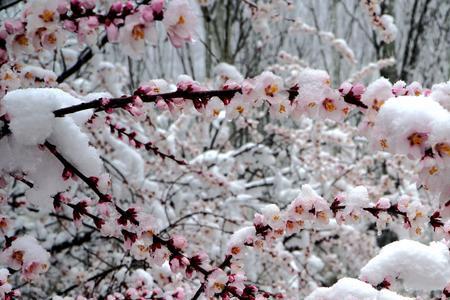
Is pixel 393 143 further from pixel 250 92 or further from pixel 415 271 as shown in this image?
pixel 415 271

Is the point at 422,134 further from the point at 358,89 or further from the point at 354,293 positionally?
the point at 354,293

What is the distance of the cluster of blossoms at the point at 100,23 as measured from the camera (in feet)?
3.33

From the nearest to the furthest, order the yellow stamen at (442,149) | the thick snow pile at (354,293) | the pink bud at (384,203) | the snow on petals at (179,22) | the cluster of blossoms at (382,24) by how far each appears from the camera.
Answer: the yellow stamen at (442,149) < the snow on petals at (179,22) < the thick snow pile at (354,293) < the pink bud at (384,203) < the cluster of blossoms at (382,24)

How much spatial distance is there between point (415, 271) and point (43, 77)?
1685mm

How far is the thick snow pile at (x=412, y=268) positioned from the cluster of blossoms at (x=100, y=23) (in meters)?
1.08

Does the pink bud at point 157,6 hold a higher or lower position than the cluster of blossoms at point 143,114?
higher

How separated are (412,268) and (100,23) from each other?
132cm

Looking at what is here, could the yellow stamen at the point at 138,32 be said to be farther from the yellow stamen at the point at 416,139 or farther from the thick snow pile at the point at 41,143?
the yellow stamen at the point at 416,139

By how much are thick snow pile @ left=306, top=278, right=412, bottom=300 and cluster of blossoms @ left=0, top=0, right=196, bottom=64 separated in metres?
0.92

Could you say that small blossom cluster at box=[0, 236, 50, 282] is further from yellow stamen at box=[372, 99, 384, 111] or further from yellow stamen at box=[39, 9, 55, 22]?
yellow stamen at box=[372, 99, 384, 111]

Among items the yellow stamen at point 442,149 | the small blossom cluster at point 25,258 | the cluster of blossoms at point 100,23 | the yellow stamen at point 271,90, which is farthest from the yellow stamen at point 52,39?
the yellow stamen at point 442,149

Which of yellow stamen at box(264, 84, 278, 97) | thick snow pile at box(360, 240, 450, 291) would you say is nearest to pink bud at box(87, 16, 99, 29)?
yellow stamen at box(264, 84, 278, 97)

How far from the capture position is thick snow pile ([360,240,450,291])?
166cm

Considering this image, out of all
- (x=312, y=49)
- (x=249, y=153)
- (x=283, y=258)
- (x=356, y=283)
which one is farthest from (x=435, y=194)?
(x=312, y=49)
